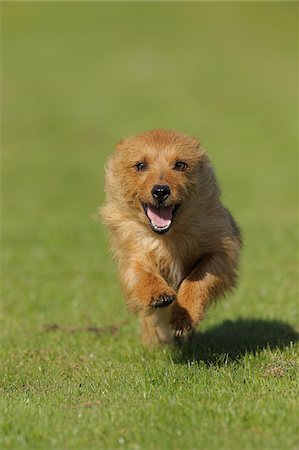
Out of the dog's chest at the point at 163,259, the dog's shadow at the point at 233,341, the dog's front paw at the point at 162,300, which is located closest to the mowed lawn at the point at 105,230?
the dog's shadow at the point at 233,341

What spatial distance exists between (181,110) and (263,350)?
28003 millimetres

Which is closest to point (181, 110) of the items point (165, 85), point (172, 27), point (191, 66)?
point (165, 85)

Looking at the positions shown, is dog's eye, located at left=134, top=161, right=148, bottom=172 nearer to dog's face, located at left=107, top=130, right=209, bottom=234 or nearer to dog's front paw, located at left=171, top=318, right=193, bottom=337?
dog's face, located at left=107, top=130, right=209, bottom=234

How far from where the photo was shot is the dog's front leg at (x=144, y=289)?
6.21 metres

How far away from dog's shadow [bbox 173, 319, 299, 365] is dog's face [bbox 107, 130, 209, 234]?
1.31 meters

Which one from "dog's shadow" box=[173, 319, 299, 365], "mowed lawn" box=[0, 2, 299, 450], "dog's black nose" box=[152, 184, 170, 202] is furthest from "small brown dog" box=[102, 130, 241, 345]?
"mowed lawn" box=[0, 2, 299, 450]

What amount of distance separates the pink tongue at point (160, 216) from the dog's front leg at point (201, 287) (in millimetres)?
586

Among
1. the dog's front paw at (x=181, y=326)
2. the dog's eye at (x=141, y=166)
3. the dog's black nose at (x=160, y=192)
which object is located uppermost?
the dog's eye at (x=141, y=166)

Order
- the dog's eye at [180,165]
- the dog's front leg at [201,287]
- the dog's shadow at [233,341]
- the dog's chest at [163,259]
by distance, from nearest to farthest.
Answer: the dog's front leg at [201,287] < the dog's eye at [180,165] < the dog's chest at [163,259] < the dog's shadow at [233,341]

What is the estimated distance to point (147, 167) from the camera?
6562 millimetres

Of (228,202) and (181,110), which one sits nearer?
(228,202)

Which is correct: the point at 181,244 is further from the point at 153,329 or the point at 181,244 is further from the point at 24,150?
the point at 24,150

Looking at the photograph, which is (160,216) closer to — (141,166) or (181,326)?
(141,166)

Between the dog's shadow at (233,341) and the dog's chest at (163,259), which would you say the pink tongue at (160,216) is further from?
the dog's shadow at (233,341)
